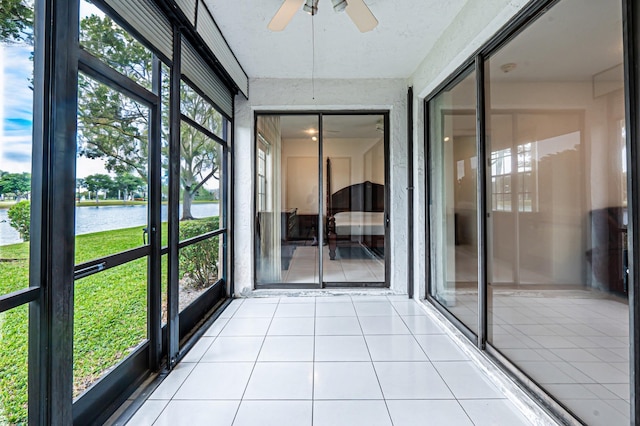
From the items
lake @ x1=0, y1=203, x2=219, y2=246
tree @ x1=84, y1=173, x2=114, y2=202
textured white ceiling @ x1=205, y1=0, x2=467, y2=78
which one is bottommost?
lake @ x1=0, y1=203, x2=219, y2=246

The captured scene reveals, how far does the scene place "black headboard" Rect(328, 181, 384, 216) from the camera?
13.7 feet

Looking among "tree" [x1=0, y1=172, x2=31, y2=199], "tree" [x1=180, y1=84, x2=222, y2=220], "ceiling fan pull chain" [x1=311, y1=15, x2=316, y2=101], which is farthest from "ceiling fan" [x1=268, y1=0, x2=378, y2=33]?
"tree" [x1=0, y1=172, x2=31, y2=199]

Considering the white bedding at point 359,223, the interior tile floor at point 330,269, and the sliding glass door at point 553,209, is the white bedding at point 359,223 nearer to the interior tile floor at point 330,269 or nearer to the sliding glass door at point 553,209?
the interior tile floor at point 330,269

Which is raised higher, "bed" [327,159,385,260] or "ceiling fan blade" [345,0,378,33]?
"ceiling fan blade" [345,0,378,33]

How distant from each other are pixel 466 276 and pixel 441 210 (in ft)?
2.64

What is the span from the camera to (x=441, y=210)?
332cm

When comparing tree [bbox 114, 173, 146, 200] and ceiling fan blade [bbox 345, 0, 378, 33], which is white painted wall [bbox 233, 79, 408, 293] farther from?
tree [bbox 114, 173, 146, 200]

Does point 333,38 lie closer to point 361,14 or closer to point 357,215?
point 361,14

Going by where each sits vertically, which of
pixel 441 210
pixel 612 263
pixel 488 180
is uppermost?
pixel 488 180

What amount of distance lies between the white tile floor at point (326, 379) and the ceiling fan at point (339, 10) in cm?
253

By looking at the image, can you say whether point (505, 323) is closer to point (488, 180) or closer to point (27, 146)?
point (488, 180)

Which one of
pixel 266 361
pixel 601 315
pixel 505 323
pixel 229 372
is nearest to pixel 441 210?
pixel 505 323

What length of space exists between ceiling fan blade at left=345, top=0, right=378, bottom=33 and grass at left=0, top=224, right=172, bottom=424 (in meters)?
2.09

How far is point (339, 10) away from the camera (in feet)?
7.00
